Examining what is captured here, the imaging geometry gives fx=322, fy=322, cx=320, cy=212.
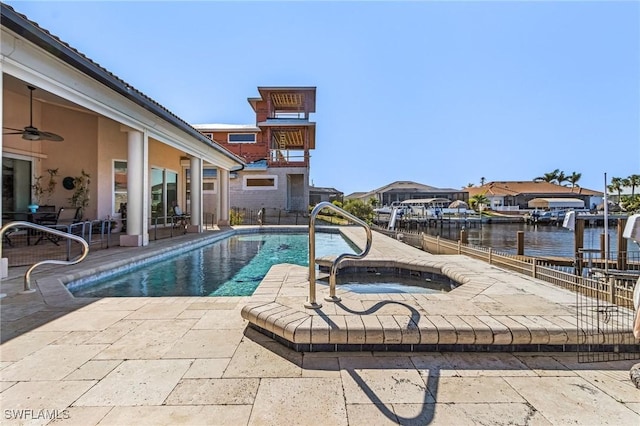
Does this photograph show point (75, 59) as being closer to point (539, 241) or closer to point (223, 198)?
point (223, 198)

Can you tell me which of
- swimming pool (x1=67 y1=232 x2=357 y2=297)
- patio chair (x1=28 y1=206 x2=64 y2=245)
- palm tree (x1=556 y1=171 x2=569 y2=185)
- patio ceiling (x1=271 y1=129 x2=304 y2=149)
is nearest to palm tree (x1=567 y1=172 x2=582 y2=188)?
palm tree (x1=556 y1=171 x2=569 y2=185)

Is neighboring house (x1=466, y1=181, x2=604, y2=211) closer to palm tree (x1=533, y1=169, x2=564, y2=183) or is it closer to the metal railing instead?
palm tree (x1=533, y1=169, x2=564, y2=183)

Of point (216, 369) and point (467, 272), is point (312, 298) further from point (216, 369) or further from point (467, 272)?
point (467, 272)

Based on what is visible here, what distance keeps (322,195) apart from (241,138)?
12264 millimetres

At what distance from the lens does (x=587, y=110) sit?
54.0 ft

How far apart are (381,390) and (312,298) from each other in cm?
123

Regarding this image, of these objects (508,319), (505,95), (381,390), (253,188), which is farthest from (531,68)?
(253,188)

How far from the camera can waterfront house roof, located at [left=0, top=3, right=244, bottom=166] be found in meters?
3.93

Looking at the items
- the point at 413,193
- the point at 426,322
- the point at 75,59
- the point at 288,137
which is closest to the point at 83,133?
the point at 75,59

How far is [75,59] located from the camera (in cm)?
500

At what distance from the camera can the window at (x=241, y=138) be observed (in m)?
24.0

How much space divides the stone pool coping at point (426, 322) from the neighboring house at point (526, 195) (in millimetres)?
52061

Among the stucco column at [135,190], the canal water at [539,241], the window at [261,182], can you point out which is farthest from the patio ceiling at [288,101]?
the canal water at [539,241]

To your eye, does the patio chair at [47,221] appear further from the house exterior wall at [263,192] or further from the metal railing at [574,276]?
the house exterior wall at [263,192]
